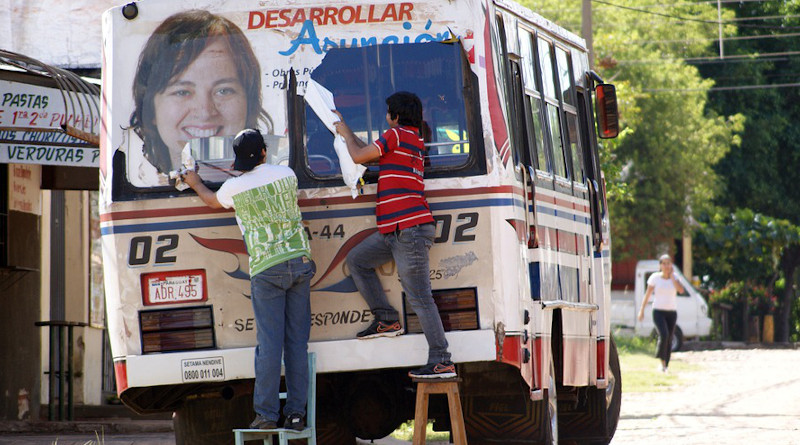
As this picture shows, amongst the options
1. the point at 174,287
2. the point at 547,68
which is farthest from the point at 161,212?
the point at 547,68

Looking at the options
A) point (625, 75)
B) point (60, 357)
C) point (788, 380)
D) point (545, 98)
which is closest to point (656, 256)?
point (625, 75)

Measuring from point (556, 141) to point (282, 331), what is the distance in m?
2.79

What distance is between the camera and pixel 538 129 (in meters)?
9.44

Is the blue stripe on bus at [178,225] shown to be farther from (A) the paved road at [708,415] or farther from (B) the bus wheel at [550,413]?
(A) the paved road at [708,415]

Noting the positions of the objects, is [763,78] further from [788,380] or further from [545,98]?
[545,98]

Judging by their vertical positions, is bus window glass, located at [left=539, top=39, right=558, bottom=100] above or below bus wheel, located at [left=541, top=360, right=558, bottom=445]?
above

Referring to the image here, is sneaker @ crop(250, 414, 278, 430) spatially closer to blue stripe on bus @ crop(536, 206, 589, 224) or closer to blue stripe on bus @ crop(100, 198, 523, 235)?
blue stripe on bus @ crop(100, 198, 523, 235)

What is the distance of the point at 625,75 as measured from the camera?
34406mm

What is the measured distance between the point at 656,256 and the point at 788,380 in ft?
61.4

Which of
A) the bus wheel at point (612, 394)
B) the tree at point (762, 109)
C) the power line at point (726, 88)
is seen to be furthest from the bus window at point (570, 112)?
the tree at point (762, 109)

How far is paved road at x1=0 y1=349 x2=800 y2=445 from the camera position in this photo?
12516mm

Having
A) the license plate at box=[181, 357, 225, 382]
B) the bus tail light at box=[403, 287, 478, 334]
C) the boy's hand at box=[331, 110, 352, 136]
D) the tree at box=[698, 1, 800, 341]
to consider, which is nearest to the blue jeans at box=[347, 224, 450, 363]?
the bus tail light at box=[403, 287, 478, 334]

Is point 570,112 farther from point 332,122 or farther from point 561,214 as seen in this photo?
point 332,122

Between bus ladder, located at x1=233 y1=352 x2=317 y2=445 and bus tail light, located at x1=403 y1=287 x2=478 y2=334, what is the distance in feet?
1.95
